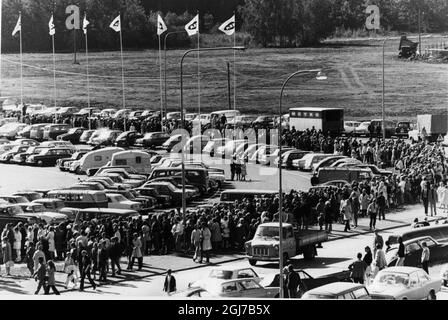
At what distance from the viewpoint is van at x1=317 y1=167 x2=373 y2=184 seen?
48.0 m

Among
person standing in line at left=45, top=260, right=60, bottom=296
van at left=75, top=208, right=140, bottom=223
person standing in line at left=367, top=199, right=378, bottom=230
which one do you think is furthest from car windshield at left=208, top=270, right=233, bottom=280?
person standing in line at left=367, top=199, right=378, bottom=230

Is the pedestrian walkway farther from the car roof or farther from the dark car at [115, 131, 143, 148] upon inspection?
the dark car at [115, 131, 143, 148]

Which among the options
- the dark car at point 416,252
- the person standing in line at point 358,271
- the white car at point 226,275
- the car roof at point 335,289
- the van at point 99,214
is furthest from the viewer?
the van at point 99,214

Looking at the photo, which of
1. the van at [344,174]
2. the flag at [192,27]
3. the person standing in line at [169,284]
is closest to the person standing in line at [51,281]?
the person standing in line at [169,284]

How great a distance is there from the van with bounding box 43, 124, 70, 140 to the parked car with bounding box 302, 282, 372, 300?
41872 millimetres

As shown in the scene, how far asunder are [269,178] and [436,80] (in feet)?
97.8

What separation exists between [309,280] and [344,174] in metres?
22.0

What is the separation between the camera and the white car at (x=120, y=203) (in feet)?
136

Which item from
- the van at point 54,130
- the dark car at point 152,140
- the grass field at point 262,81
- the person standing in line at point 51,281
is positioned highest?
the grass field at point 262,81

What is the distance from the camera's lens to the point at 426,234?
32.2 metres

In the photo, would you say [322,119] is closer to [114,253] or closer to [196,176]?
[196,176]

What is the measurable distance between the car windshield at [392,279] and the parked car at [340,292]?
2.03 meters

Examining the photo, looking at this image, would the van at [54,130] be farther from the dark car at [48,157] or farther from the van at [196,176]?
the van at [196,176]

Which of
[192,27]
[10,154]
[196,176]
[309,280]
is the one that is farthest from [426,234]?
[10,154]
